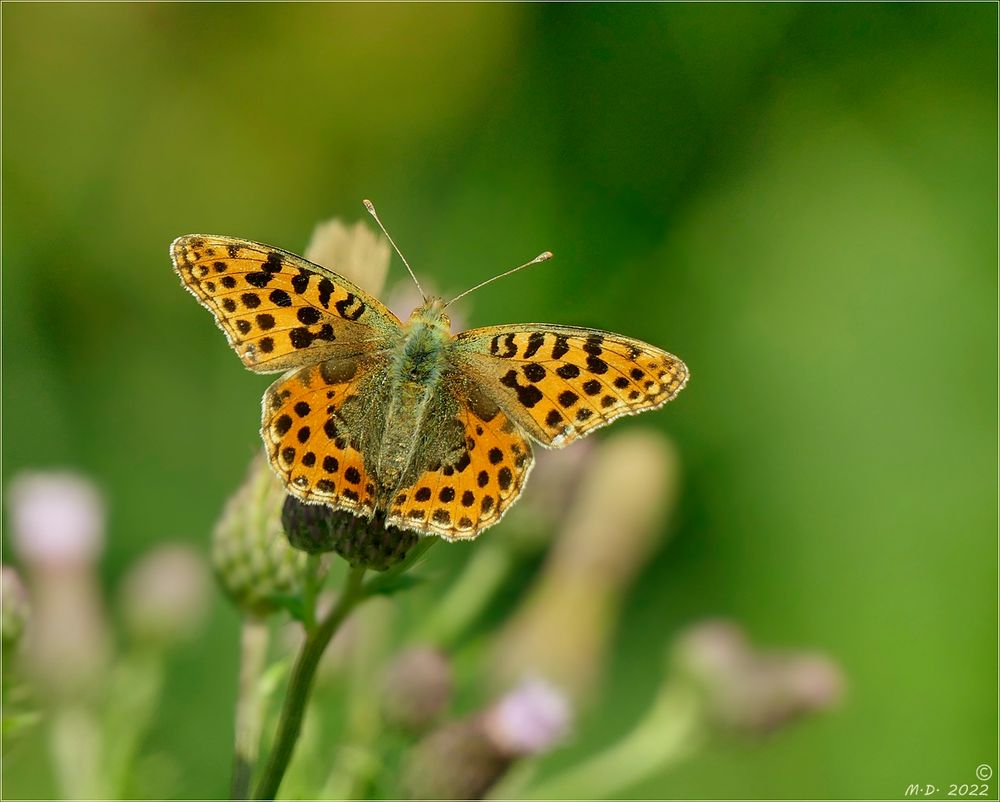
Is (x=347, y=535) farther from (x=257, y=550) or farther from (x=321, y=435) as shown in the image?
(x=257, y=550)

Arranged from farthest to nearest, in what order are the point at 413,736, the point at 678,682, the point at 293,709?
the point at 678,682 < the point at 413,736 < the point at 293,709

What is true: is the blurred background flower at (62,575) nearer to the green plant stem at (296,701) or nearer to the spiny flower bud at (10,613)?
the spiny flower bud at (10,613)

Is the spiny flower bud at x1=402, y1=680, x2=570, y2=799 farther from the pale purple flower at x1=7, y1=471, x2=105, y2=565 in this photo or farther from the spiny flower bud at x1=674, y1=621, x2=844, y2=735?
the pale purple flower at x1=7, y1=471, x2=105, y2=565

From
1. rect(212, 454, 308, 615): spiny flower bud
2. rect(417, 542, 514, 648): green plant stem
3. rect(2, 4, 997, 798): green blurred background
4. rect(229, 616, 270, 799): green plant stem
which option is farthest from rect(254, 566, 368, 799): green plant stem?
rect(2, 4, 997, 798): green blurred background

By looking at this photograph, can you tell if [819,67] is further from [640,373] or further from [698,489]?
[640,373]

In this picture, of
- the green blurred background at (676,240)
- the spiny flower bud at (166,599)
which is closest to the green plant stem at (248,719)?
the spiny flower bud at (166,599)

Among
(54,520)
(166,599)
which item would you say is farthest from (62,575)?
(166,599)

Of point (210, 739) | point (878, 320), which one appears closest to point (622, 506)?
point (878, 320)
